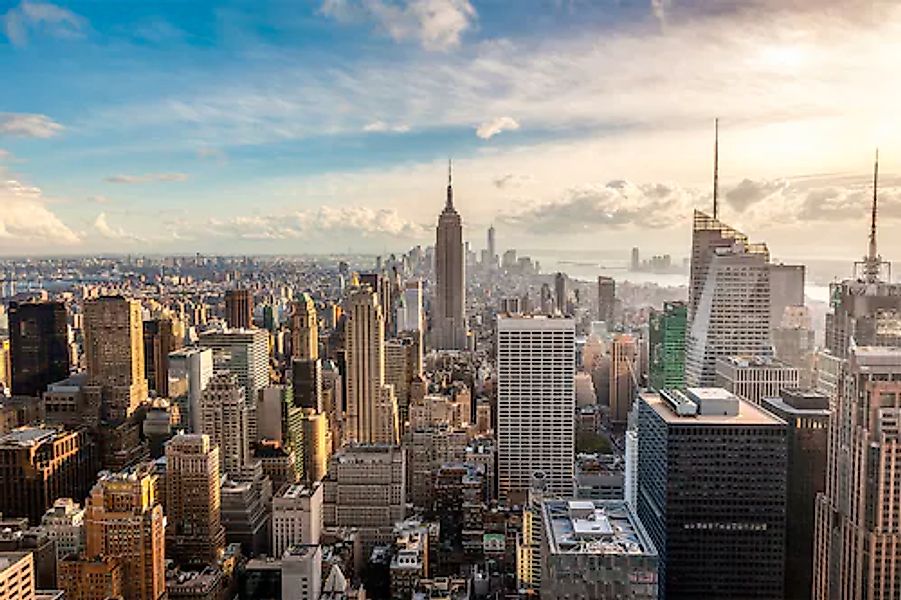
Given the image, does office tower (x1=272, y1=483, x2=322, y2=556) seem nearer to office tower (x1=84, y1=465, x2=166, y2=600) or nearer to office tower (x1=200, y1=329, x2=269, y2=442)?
office tower (x1=84, y1=465, x2=166, y2=600)

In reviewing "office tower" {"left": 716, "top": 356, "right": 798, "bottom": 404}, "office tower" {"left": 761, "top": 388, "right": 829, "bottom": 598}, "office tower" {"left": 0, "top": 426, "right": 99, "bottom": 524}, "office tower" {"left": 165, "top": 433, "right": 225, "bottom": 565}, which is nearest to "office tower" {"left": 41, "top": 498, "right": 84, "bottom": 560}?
"office tower" {"left": 165, "top": 433, "right": 225, "bottom": 565}

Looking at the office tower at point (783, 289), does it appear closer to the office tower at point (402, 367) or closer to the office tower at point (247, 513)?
the office tower at point (402, 367)

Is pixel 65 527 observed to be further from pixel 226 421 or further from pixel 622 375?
pixel 622 375

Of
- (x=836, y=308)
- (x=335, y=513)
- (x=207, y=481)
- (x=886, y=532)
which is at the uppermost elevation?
(x=836, y=308)

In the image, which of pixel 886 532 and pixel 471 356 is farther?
pixel 471 356

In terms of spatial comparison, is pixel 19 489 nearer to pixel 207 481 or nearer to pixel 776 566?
pixel 207 481

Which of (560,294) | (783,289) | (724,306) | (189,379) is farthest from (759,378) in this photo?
(189,379)

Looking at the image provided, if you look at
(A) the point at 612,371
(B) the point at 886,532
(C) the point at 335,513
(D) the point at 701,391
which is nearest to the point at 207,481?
(C) the point at 335,513
